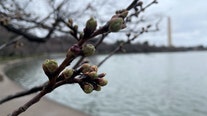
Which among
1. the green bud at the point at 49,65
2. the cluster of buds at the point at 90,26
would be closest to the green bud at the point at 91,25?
the cluster of buds at the point at 90,26

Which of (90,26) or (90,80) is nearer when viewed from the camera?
(90,26)

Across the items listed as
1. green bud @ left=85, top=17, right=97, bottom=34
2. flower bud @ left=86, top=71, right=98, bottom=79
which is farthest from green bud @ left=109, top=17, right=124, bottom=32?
flower bud @ left=86, top=71, right=98, bottom=79

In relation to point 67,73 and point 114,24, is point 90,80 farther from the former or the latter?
point 114,24

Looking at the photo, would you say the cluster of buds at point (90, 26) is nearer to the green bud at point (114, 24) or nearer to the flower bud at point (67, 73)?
the green bud at point (114, 24)

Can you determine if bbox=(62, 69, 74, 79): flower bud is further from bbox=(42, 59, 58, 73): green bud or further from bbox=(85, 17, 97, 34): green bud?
bbox=(85, 17, 97, 34): green bud

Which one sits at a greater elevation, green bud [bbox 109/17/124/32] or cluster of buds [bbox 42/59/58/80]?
green bud [bbox 109/17/124/32]

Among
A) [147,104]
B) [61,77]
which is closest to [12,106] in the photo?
[147,104]

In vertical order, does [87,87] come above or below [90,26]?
below

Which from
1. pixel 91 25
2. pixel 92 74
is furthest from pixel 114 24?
pixel 92 74
